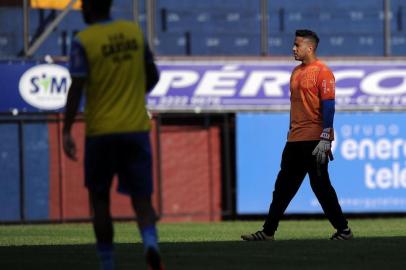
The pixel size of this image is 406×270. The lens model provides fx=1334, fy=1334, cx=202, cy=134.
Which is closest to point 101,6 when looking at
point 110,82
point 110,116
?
point 110,82

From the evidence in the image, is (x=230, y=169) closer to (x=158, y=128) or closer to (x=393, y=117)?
(x=158, y=128)

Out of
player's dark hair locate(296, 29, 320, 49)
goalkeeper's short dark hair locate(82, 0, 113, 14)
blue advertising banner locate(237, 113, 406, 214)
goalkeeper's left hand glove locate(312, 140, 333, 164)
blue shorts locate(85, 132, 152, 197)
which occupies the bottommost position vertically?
blue advertising banner locate(237, 113, 406, 214)

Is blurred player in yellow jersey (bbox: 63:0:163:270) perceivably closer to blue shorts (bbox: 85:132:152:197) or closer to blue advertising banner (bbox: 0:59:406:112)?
blue shorts (bbox: 85:132:152:197)

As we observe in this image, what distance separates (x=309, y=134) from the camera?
42.2ft

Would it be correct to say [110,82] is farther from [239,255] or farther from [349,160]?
[349,160]

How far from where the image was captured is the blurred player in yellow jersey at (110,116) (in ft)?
27.1

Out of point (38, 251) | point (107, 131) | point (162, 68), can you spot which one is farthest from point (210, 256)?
point (162, 68)

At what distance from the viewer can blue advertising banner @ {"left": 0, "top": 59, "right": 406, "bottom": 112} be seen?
978 inches

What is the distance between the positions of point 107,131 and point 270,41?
60.6 ft

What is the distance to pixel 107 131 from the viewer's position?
27.1 feet

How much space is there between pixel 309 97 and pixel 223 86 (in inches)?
486

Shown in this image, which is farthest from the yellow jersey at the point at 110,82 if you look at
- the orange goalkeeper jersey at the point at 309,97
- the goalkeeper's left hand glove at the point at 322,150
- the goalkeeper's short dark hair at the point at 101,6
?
the orange goalkeeper jersey at the point at 309,97

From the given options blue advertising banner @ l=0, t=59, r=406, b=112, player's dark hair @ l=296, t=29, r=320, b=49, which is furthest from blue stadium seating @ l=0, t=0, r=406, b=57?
player's dark hair @ l=296, t=29, r=320, b=49

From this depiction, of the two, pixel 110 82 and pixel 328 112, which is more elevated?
pixel 110 82
